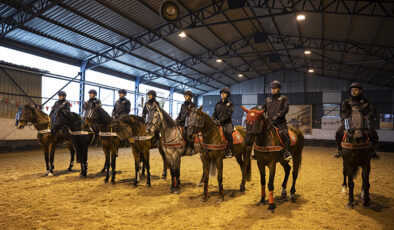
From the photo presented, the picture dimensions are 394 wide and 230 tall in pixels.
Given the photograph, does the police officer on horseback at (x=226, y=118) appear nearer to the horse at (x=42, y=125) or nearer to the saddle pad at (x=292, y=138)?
the saddle pad at (x=292, y=138)

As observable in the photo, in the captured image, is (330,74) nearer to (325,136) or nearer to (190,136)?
(325,136)

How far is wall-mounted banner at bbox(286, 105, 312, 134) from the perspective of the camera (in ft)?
72.4

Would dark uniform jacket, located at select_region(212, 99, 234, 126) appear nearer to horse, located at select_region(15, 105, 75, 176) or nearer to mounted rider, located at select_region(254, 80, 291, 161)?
mounted rider, located at select_region(254, 80, 291, 161)

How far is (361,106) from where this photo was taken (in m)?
4.35

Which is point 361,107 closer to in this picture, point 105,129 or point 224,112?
point 224,112

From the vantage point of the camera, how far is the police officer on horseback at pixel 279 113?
440cm

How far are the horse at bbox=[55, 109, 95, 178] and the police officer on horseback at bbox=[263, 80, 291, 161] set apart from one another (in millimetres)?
5394

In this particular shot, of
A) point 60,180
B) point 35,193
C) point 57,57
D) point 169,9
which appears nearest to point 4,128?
point 57,57

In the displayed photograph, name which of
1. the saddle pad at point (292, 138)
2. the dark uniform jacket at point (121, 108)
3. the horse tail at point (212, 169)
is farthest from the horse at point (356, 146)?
the dark uniform jacket at point (121, 108)

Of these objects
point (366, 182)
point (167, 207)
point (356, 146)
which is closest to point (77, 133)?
point (167, 207)

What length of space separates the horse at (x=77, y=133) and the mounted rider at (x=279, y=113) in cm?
539

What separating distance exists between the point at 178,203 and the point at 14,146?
11861 millimetres

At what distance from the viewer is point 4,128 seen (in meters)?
11.6

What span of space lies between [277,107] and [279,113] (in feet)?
0.75
